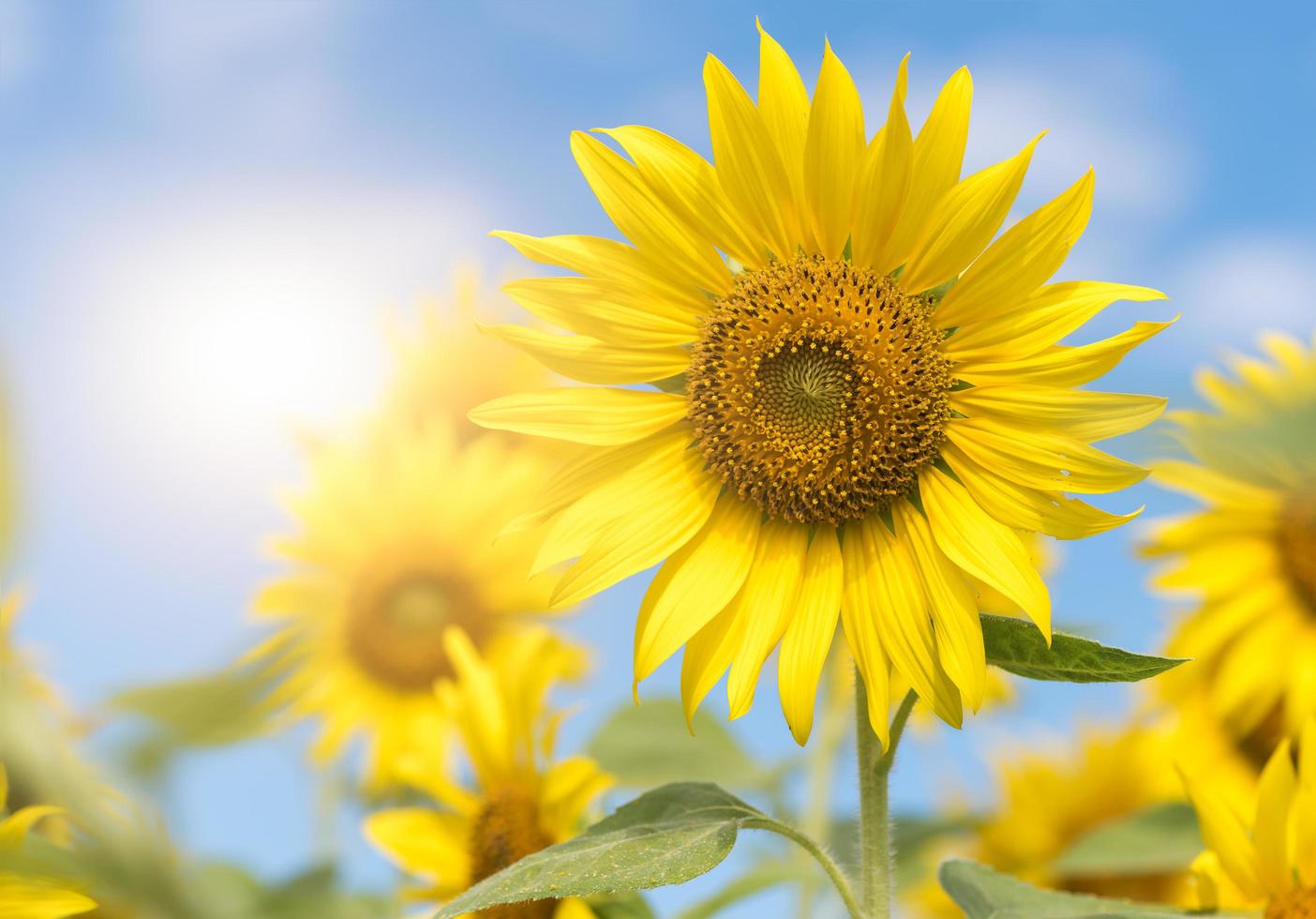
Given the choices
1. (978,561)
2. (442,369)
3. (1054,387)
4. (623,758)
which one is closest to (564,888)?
(978,561)

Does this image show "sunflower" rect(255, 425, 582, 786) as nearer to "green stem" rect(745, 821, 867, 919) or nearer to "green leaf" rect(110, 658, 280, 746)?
"green leaf" rect(110, 658, 280, 746)

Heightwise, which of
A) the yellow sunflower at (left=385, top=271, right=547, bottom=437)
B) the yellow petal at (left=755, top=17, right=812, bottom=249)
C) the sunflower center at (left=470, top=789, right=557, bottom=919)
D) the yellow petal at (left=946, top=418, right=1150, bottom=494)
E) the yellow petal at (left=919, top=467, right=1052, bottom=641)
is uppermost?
the yellow sunflower at (left=385, top=271, right=547, bottom=437)

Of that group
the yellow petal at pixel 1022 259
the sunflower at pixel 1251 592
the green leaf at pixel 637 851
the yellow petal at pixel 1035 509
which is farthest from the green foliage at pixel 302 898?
the sunflower at pixel 1251 592

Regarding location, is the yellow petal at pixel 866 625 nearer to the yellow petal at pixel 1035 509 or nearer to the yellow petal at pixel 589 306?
the yellow petal at pixel 1035 509

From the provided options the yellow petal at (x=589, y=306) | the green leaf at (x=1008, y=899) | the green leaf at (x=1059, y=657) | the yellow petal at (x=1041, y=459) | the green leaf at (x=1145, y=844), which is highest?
the yellow petal at (x=589, y=306)

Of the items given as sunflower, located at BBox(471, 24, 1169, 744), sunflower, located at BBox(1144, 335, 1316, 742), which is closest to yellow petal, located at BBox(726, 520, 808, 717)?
sunflower, located at BBox(471, 24, 1169, 744)

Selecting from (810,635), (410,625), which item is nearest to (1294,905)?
(810,635)
